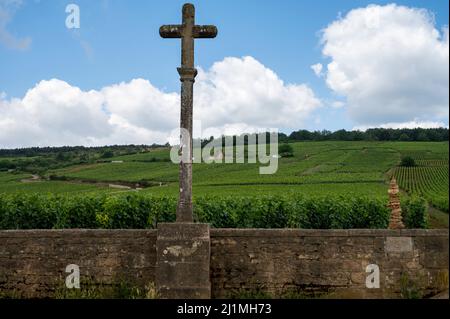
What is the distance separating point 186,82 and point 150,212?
33.9 feet

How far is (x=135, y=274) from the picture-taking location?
23.9 feet

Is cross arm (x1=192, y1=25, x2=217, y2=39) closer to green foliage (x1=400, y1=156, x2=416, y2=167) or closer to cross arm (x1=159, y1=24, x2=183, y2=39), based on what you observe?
cross arm (x1=159, y1=24, x2=183, y2=39)

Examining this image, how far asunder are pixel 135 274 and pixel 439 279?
16.6 feet

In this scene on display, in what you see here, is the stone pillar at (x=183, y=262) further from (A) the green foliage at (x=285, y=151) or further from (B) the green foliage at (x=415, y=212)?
(A) the green foliage at (x=285, y=151)

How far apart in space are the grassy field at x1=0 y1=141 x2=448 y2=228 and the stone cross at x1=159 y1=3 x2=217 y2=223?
19.7 m

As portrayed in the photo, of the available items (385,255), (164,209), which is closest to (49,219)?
(164,209)

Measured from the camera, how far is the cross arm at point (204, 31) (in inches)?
289

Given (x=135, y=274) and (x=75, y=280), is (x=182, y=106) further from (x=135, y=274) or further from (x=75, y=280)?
(x=75, y=280)

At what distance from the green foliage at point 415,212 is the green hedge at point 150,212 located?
15.3 feet

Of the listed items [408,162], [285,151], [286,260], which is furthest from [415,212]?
[285,151]

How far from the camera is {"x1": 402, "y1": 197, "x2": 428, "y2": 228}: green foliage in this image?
21.8 m

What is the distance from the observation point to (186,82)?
727 centimetres
